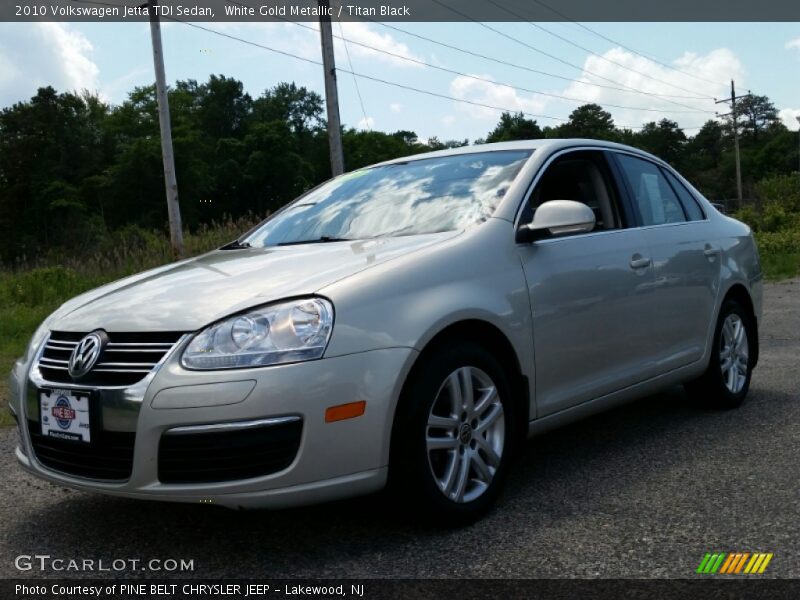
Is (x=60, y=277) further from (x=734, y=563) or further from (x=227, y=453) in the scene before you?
(x=734, y=563)

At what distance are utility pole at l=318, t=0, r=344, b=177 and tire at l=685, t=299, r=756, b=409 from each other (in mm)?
11755

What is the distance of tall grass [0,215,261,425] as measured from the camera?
387 inches

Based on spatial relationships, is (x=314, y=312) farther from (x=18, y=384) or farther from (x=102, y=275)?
(x=102, y=275)

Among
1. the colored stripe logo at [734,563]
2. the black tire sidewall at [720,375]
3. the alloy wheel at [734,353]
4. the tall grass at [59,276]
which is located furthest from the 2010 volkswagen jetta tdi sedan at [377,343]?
the tall grass at [59,276]

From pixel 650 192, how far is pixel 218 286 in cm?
269

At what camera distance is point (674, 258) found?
4766 mm

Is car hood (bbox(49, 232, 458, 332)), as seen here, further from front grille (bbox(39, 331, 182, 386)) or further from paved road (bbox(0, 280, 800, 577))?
paved road (bbox(0, 280, 800, 577))

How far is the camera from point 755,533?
3236mm

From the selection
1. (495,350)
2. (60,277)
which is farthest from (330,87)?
(495,350)

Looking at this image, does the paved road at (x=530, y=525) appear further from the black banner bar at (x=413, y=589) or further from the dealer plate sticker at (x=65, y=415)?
the dealer plate sticker at (x=65, y=415)

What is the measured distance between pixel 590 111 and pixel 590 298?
10222 centimetres

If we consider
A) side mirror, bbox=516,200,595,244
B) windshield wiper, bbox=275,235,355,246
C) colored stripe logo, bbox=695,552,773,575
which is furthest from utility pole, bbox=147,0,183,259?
colored stripe logo, bbox=695,552,773,575

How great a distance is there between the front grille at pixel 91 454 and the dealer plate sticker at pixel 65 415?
0.10 ft

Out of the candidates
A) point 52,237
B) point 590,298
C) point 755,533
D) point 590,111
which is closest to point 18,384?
point 590,298
